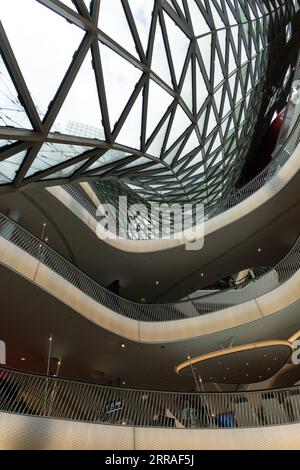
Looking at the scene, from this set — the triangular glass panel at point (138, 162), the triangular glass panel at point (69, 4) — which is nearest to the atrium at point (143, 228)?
the triangular glass panel at point (69, 4)

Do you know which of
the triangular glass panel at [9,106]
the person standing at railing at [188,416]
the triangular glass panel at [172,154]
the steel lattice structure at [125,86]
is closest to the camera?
the triangular glass panel at [9,106]

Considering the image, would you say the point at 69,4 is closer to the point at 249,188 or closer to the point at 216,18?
the point at 216,18

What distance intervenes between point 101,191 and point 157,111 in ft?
57.8

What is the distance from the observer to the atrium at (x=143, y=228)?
11.3 m

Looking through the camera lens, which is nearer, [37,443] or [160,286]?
[37,443]

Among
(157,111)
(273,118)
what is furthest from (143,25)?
(273,118)

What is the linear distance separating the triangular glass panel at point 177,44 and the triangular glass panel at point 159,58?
67 centimetres

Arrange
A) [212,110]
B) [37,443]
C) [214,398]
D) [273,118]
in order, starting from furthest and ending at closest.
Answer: [273,118]
[212,110]
[214,398]
[37,443]

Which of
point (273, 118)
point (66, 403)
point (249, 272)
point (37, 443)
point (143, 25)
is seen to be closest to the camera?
point (37, 443)

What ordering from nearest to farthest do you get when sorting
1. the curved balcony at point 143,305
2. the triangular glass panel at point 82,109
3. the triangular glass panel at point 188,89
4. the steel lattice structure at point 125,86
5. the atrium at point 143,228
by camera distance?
the steel lattice structure at point 125,86, the triangular glass panel at point 82,109, the atrium at point 143,228, the curved balcony at point 143,305, the triangular glass panel at point 188,89

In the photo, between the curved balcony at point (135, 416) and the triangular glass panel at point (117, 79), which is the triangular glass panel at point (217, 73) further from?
the curved balcony at point (135, 416)

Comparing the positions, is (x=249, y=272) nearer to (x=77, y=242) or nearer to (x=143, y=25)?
(x=77, y=242)

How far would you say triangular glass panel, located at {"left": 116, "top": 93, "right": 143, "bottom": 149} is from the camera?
15542 mm

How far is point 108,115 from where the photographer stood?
44.8 ft
